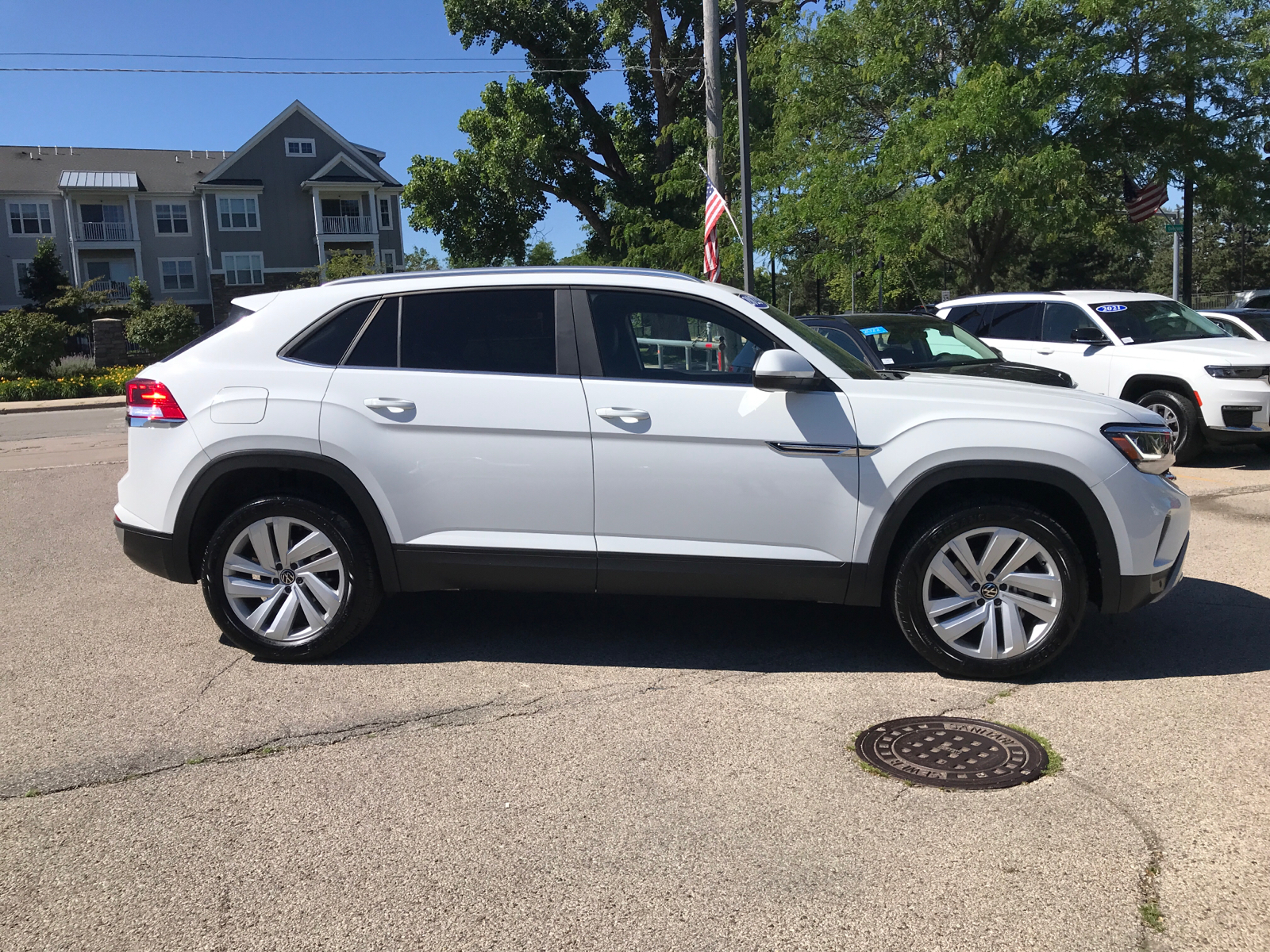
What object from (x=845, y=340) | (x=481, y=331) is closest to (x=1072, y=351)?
(x=845, y=340)

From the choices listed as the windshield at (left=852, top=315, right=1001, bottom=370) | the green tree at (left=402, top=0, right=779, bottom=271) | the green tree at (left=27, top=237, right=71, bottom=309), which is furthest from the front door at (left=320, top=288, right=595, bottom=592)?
the green tree at (left=27, top=237, right=71, bottom=309)

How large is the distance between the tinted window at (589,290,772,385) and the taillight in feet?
6.66

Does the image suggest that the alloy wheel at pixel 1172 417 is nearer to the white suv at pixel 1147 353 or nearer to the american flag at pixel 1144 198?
the white suv at pixel 1147 353

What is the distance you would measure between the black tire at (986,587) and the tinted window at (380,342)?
255 cm

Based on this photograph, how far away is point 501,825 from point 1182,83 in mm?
18673

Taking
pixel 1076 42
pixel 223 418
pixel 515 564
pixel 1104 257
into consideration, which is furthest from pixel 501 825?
pixel 1104 257

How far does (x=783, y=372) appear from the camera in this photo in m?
4.57

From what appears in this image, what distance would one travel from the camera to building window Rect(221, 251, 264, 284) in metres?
50.8

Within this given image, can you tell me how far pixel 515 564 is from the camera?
488 centimetres

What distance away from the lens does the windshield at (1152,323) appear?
37.1 feet

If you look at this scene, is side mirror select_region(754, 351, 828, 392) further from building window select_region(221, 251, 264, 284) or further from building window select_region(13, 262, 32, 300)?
building window select_region(13, 262, 32, 300)

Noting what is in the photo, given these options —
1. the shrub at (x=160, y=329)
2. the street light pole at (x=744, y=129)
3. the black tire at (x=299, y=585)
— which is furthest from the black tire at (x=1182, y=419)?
the shrub at (x=160, y=329)

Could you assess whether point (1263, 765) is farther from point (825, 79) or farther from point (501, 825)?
point (825, 79)

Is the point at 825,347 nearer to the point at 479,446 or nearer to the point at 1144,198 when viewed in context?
the point at 479,446
